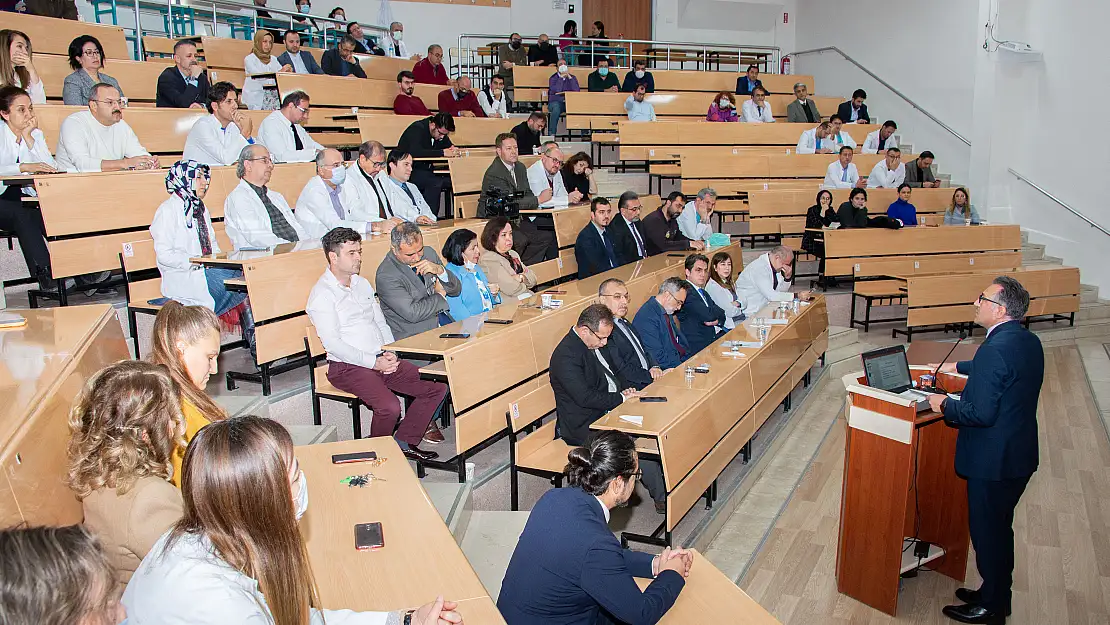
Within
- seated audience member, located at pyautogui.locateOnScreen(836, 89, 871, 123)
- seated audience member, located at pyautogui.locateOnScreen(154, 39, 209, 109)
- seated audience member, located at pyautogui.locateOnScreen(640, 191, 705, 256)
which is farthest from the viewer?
seated audience member, located at pyautogui.locateOnScreen(836, 89, 871, 123)

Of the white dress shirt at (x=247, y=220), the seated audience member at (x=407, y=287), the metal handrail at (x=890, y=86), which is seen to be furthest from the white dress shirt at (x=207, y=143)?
the metal handrail at (x=890, y=86)

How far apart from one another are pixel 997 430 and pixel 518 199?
180 inches

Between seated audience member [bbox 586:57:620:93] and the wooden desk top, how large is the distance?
921 cm

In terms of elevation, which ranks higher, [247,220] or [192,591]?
[247,220]

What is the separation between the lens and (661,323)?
556cm

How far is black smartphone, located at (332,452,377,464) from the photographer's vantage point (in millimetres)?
2951

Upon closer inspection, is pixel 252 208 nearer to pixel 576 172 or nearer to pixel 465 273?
pixel 465 273

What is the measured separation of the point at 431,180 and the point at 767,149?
540 cm

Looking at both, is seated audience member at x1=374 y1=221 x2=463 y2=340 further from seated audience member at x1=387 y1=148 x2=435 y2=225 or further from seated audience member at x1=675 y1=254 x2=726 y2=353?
seated audience member at x1=675 y1=254 x2=726 y2=353

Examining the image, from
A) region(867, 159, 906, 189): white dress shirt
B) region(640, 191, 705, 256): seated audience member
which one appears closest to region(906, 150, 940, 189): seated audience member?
region(867, 159, 906, 189): white dress shirt

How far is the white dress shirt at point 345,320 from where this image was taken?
14.2 ft

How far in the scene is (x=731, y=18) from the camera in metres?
14.8

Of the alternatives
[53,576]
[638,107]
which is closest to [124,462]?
[53,576]

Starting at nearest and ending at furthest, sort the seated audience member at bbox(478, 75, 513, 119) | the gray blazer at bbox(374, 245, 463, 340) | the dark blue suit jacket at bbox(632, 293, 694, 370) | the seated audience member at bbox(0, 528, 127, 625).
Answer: the seated audience member at bbox(0, 528, 127, 625) → the gray blazer at bbox(374, 245, 463, 340) → the dark blue suit jacket at bbox(632, 293, 694, 370) → the seated audience member at bbox(478, 75, 513, 119)
